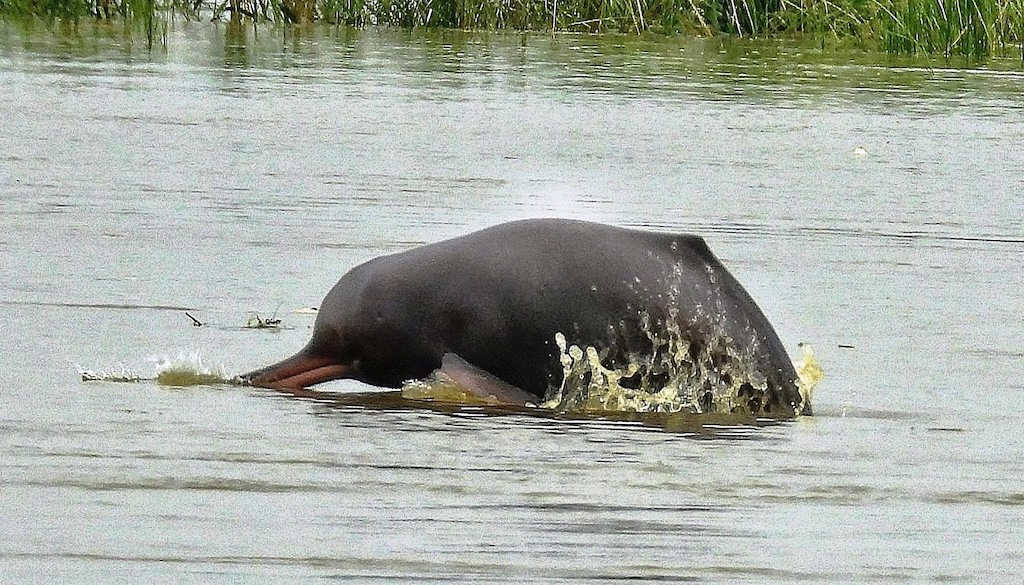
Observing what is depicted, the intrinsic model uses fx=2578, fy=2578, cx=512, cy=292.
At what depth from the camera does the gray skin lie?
6.84m

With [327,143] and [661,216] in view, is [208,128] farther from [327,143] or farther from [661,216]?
[661,216]

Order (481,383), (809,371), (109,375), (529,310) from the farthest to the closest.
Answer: (809,371)
(109,375)
(529,310)
(481,383)

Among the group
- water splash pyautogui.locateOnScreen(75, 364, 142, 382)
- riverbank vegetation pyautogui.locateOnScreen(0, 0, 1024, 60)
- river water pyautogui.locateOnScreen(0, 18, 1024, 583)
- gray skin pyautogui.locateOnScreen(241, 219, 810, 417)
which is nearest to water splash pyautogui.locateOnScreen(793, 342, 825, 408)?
river water pyautogui.locateOnScreen(0, 18, 1024, 583)

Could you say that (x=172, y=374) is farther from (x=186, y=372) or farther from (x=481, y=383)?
(x=481, y=383)

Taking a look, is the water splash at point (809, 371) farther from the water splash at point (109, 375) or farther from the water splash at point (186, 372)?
the water splash at point (109, 375)

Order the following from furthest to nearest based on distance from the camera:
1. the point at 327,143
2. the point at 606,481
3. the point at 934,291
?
the point at 327,143, the point at 934,291, the point at 606,481

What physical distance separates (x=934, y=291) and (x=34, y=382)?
386 cm

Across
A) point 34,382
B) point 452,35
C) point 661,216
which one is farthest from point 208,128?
point 452,35

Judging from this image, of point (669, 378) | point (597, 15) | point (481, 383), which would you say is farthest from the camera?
point (597, 15)

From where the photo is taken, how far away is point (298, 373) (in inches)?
278

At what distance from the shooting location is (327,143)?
15.1 metres

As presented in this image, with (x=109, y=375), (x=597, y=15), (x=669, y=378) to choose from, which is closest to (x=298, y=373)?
(x=109, y=375)

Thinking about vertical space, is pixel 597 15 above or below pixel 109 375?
below

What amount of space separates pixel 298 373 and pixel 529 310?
683 mm
